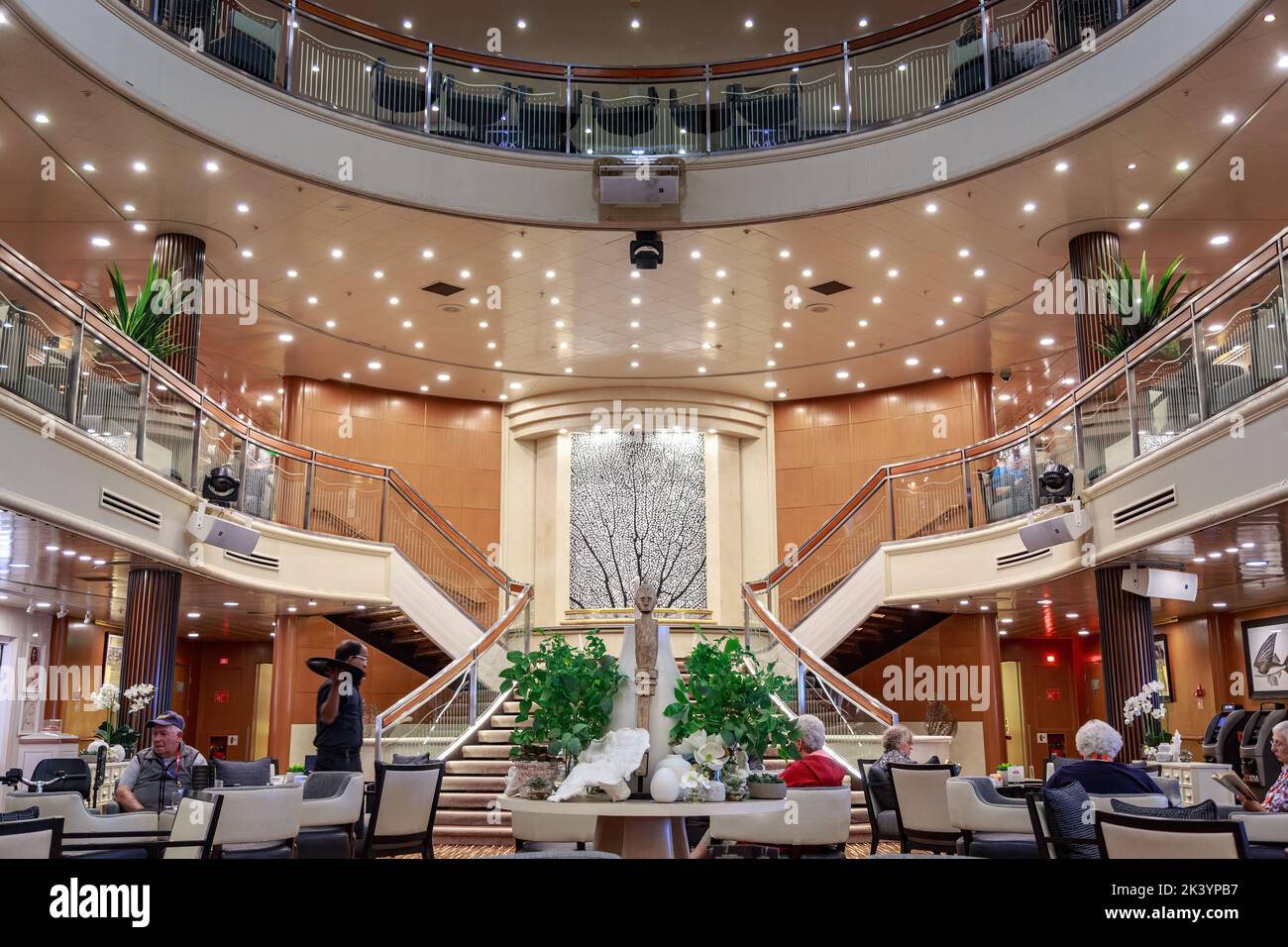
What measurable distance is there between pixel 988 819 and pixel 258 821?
4.07 metres

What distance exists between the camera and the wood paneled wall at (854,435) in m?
18.1

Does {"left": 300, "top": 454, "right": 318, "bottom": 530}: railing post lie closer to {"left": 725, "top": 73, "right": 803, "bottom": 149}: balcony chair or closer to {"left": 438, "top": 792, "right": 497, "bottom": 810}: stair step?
{"left": 438, "top": 792, "right": 497, "bottom": 810}: stair step

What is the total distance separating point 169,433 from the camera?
398 inches

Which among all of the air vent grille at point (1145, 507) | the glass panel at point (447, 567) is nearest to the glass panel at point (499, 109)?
the glass panel at point (447, 567)

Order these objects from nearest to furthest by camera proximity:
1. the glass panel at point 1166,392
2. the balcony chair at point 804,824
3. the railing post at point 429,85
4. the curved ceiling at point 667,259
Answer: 1. the balcony chair at point 804,824
2. the glass panel at point 1166,392
3. the curved ceiling at point 667,259
4. the railing post at point 429,85

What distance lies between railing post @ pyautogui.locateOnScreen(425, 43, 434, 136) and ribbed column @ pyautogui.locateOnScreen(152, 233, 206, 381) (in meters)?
3.06

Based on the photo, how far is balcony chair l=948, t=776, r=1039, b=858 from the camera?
617 centimetres

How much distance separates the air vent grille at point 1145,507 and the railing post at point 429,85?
849 cm

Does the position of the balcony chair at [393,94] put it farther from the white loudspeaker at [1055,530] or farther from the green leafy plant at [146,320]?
the white loudspeaker at [1055,530]

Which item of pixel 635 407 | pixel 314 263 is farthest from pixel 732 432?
pixel 314 263

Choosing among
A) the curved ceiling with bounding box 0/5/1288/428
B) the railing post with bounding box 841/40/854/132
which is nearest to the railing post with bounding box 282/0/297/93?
the curved ceiling with bounding box 0/5/1288/428

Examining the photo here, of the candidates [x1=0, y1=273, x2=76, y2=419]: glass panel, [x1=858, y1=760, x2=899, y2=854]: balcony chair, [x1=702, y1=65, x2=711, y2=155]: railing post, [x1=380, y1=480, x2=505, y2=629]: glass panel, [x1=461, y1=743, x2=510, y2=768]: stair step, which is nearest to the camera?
[x1=0, y1=273, x2=76, y2=419]: glass panel
